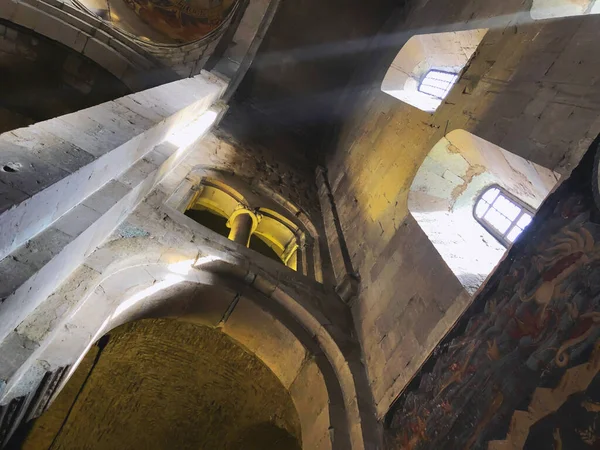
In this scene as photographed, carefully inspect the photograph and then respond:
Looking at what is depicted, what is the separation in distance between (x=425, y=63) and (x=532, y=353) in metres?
5.70

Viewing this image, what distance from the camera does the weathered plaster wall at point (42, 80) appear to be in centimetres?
615

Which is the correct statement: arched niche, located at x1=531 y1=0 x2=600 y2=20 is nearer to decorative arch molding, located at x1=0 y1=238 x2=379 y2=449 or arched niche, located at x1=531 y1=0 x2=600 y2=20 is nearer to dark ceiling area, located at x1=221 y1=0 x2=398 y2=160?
decorative arch molding, located at x1=0 y1=238 x2=379 y2=449

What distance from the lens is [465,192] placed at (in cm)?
466

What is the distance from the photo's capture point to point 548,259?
249cm

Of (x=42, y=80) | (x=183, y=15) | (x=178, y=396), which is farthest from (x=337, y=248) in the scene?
(x=183, y=15)

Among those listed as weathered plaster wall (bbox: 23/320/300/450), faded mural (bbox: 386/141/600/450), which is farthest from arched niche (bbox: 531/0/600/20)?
weathered plaster wall (bbox: 23/320/300/450)

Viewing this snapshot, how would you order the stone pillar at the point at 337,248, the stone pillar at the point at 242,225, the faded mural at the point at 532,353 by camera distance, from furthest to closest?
the stone pillar at the point at 242,225
the stone pillar at the point at 337,248
the faded mural at the point at 532,353

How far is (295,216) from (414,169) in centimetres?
217

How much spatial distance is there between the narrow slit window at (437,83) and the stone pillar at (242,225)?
3.31 metres

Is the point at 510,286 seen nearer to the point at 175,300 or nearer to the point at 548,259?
the point at 548,259

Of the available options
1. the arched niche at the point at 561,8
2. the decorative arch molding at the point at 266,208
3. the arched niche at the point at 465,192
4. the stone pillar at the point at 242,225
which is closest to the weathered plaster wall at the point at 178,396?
the stone pillar at the point at 242,225

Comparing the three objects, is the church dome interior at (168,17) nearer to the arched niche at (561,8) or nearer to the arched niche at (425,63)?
the arched niche at (425,63)

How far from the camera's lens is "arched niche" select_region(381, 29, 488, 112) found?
228 inches

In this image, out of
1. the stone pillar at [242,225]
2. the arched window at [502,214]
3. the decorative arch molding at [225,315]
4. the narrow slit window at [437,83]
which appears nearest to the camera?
the decorative arch molding at [225,315]
